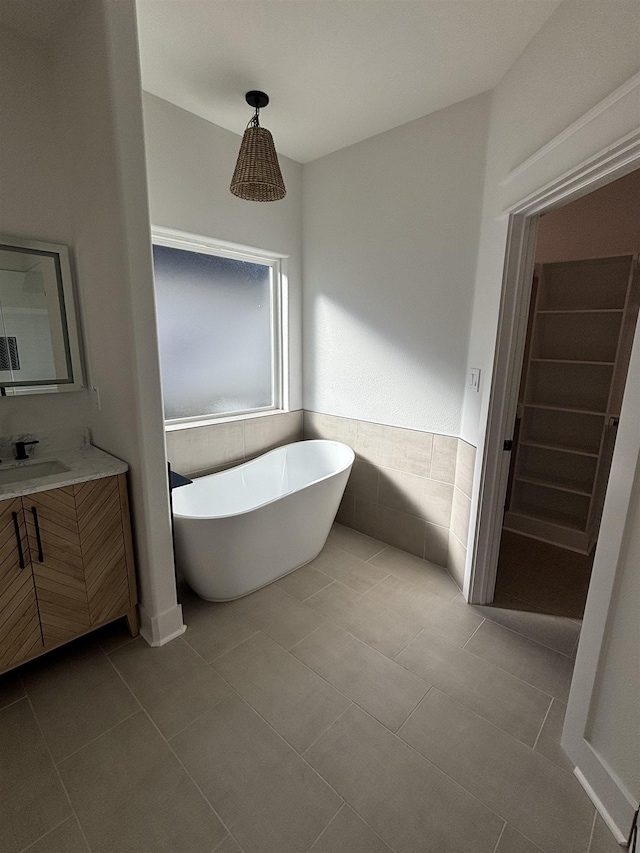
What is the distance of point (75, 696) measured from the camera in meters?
1.61

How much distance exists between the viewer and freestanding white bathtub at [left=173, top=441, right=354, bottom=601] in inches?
79.1

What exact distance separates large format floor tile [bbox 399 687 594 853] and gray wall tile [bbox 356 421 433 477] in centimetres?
134

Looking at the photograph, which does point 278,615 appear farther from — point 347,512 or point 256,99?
point 256,99

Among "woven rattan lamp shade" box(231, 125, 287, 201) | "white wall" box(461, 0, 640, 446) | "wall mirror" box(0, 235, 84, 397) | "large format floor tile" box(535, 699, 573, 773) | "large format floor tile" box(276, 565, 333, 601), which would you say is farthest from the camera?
"large format floor tile" box(276, 565, 333, 601)

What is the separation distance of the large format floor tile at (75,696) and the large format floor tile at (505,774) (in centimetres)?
115

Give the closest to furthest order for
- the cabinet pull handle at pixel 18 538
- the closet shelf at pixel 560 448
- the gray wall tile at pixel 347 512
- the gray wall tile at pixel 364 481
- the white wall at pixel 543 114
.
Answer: the white wall at pixel 543 114, the cabinet pull handle at pixel 18 538, the closet shelf at pixel 560 448, the gray wall tile at pixel 364 481, the gray wall tile at pixel 347 512

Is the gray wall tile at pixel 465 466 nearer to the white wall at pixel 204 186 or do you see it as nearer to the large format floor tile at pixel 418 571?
the large format floor tile at pixel 418 571

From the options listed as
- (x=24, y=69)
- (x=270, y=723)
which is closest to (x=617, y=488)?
(x=270, y=723)

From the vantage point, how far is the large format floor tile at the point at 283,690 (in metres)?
1.50

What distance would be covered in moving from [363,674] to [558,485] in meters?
2.03

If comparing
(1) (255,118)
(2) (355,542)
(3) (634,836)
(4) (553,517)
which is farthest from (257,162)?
(4) (553,517)

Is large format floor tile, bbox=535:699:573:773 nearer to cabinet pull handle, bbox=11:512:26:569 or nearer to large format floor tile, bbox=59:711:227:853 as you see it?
large format floor tile, bbox=59:711:227:853

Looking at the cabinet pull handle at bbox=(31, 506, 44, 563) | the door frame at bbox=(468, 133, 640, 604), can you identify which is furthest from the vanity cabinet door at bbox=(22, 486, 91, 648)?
the door frame at bbox=(468, 133, 640, 604)

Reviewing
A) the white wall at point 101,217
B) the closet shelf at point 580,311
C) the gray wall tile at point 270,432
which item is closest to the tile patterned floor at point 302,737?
the white wall at point 101,217
